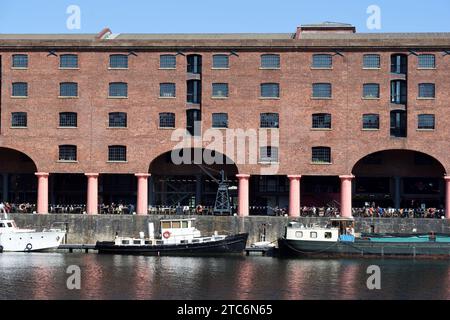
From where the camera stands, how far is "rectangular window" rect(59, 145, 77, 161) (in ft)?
288

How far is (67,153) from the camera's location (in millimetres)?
87938

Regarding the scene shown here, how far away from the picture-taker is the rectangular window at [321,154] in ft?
282

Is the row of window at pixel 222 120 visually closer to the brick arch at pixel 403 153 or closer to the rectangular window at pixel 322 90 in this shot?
the rectangular window at pixel 322 90

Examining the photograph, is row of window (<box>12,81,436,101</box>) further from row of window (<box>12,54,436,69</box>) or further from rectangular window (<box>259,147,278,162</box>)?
rectangular window (<box>259,147,278,162</box>)

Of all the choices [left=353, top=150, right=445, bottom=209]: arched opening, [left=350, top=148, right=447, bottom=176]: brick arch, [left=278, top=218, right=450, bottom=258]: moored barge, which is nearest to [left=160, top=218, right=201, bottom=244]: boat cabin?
[left=278, top=218, right=450, bottom=258]: moored barge

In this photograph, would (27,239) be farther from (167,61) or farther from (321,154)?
(321,154)

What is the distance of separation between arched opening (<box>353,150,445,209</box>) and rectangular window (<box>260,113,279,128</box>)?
10.1 metres

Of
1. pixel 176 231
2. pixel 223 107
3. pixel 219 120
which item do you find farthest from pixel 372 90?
pixel 176 231

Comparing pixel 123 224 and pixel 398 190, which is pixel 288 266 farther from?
pixel 398 190

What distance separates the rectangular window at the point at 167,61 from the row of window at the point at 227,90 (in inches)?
65.6

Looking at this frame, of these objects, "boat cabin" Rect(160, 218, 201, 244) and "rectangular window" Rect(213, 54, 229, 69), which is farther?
"rectangular window" Rect(213, 54, 229, 69)

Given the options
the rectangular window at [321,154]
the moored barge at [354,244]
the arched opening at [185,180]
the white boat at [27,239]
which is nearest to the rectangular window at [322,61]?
the rectangular window at [321,154]

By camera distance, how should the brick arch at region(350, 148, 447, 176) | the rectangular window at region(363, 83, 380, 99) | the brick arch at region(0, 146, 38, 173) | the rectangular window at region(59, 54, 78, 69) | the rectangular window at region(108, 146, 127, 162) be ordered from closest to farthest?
the brick arch at region(350, 148, 447, 176) < the rectangular window at region(363, 83, 380, 99) < the rectangular window at region(108, 146, 127, 162) < the rectangular window at region(59, 54, 78, 69) < the brick arch at region(0, 146, 38, 173)

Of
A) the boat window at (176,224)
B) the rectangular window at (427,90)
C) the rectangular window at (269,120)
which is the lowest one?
the boat window at (176,224)
